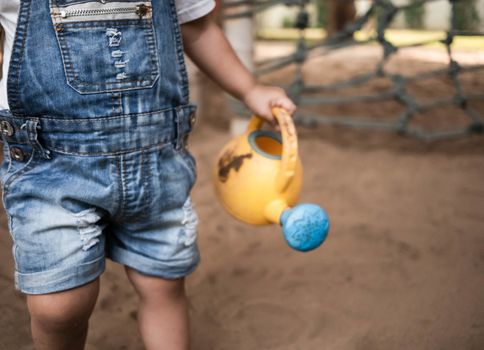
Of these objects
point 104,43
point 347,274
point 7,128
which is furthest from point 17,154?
point 347,274

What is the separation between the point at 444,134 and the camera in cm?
223

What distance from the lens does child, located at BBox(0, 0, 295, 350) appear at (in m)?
0.77

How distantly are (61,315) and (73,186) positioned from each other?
0.60 ft

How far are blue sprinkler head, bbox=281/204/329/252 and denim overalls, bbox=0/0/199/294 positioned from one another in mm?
186

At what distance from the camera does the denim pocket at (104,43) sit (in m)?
0.76

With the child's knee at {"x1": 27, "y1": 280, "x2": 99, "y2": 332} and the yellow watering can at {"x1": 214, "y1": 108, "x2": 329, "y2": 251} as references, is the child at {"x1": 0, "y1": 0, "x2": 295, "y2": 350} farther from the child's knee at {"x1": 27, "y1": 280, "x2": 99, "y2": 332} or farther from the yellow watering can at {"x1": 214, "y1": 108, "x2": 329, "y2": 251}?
the yellow watering can at {"x1": 214, "y1": 108, "x2": 329, "y2": 251}

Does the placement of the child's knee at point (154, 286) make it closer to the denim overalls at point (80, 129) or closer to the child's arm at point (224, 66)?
the denim overalls at point (80, 129)

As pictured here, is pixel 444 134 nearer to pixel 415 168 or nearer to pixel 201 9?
pixel 415 168

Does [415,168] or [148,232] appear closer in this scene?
[148,232]

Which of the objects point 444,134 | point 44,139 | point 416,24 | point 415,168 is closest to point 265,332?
point 44,139

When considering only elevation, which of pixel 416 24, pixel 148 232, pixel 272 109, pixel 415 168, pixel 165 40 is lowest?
pixel 416 24

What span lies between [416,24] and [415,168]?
6818 mm

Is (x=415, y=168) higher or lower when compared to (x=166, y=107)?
lower

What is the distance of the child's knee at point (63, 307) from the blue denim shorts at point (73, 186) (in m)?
0.02
